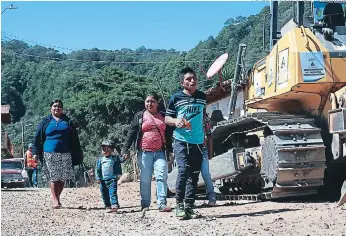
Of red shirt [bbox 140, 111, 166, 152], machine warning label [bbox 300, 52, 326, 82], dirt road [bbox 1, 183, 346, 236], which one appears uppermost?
machine warning label [bbox 300, 52, 326, 82]

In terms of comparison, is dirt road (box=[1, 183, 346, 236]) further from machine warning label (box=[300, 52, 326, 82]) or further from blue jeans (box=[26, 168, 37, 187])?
Result: blue jeans (box=[26, 168, 37, 187])

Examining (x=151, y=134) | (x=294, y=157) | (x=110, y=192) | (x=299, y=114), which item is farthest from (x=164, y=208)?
(x=299, y=114)

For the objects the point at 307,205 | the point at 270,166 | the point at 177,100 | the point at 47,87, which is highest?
the point at 47,87

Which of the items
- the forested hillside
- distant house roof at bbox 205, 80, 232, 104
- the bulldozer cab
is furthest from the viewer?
the forested hillside

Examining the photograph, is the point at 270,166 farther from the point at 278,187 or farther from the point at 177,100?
the point at 177,100

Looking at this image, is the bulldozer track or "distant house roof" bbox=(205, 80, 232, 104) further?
"distant house roof" bbox=(205, 80, 232, 104)

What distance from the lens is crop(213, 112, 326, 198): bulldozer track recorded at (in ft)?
26.7

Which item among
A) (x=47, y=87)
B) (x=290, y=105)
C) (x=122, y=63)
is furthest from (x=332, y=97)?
(x=47, y=87)

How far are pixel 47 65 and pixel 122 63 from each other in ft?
47.9

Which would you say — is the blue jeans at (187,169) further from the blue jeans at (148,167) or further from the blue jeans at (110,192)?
the blue jeans at (110,192)

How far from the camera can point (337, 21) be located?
29.5 ft

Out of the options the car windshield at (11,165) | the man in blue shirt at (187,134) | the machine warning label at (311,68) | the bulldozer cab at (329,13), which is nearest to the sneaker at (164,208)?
the man in blue shirt at (187,134)

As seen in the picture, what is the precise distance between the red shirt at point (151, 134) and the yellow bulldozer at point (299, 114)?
1.54m

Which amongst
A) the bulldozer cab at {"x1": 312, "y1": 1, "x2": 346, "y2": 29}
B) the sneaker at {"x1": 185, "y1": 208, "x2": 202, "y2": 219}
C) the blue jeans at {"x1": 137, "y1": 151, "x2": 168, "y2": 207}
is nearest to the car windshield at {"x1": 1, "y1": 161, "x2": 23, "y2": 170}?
the blue jeans at {"x1": 137, "y1": 151, "x2": 168, "y2": 207}
